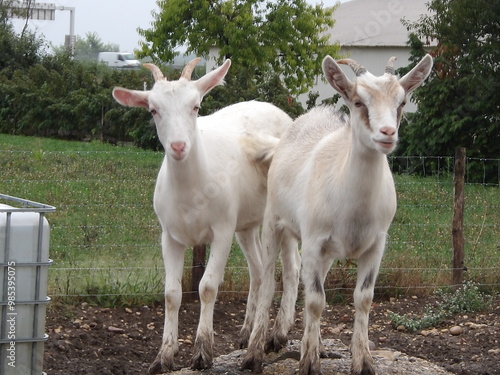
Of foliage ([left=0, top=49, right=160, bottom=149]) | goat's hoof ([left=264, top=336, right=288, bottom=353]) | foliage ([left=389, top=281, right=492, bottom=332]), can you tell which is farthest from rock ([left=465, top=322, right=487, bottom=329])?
foliage ([left=0, top=49, right=160, bottom=149])

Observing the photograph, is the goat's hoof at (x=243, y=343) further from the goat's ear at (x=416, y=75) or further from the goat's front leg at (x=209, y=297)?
the goat's ear at (x=416, y=75)

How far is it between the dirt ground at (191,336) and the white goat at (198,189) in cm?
59

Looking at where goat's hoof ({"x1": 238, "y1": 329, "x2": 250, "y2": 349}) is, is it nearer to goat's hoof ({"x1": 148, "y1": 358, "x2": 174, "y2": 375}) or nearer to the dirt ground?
the dirt ground

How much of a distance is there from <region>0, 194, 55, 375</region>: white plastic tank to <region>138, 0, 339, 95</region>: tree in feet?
75.8

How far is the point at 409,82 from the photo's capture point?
18.8ft

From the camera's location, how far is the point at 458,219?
9180 millimetres

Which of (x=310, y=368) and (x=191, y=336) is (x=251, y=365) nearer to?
(x=310, y=368)

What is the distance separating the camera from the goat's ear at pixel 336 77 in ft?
18.3

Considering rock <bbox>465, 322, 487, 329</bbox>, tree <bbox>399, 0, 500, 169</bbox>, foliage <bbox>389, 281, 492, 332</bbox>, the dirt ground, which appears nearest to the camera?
the dirt ground

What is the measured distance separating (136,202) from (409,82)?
6.03 meters

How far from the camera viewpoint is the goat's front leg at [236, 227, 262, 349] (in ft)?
23.1

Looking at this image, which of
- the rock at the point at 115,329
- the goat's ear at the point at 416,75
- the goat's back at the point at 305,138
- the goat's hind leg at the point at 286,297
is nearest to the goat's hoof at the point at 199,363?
the goat's hind leg at the point at 286,297

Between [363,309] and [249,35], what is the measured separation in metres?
23.4

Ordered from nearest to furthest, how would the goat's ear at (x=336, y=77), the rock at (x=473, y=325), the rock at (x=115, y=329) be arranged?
the goat's ear at (x=336, y=77) → the rock at (x=115, y=329) → the rock at (x=473, y=325)
